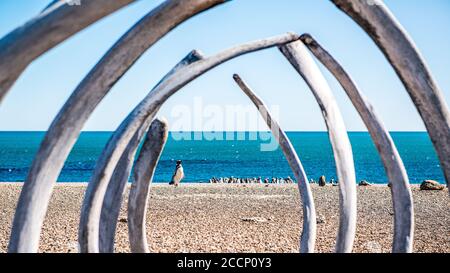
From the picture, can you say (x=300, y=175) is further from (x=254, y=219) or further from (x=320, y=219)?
(x=320, y=219)

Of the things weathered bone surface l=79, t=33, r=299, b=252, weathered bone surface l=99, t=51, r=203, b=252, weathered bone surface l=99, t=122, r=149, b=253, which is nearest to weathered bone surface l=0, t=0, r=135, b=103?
weathered bone surface l=79, t=33, r=299, b=252

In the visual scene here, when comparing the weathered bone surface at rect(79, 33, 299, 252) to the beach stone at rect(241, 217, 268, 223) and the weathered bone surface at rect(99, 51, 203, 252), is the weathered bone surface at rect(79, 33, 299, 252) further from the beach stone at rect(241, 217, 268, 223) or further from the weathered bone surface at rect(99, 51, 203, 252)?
the beach stone at rect(241, 217, 268, 223)

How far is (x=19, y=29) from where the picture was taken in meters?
3.93

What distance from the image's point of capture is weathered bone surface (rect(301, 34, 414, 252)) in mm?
6504

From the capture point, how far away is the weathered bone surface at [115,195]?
6.73 meters

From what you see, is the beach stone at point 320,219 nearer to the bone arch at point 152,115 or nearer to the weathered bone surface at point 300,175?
the weathered bone surface at point 300,175

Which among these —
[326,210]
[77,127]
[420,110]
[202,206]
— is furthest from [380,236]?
[77,127]

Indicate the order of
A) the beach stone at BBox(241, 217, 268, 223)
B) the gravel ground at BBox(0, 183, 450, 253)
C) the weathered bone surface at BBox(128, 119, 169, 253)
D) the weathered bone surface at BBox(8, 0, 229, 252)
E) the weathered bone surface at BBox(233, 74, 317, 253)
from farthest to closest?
1. the beach stone at BBox(241, 217, 268, 223)
2. the gravel ground at BBox(0, 183, 450, 253)
3. the weathered bone surface at BBox(233, 74, 317, 253)
4. the weathered bone surface at BBox(128, 119, 169, 253)
5. the weathered bone surface at BBox(8, 0, 229, 252)

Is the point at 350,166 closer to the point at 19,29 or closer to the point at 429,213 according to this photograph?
the point at 19,29

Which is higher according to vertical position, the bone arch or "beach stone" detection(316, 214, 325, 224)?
"beach stone" detection(316, 214, 325, 224)

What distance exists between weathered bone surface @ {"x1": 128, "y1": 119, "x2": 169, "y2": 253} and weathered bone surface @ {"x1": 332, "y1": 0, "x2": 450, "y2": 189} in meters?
3.46

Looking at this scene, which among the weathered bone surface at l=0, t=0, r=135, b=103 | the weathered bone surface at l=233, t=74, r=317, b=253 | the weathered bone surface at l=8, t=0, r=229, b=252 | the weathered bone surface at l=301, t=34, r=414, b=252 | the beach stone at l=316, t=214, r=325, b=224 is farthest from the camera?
the beach stone at l=316, t=214, r=325, b=224

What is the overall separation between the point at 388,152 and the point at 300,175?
2.90 m

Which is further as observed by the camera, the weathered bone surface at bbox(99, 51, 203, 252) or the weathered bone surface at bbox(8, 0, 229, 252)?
the weathered bone surface at bbox(99, 51, 203, 252)
